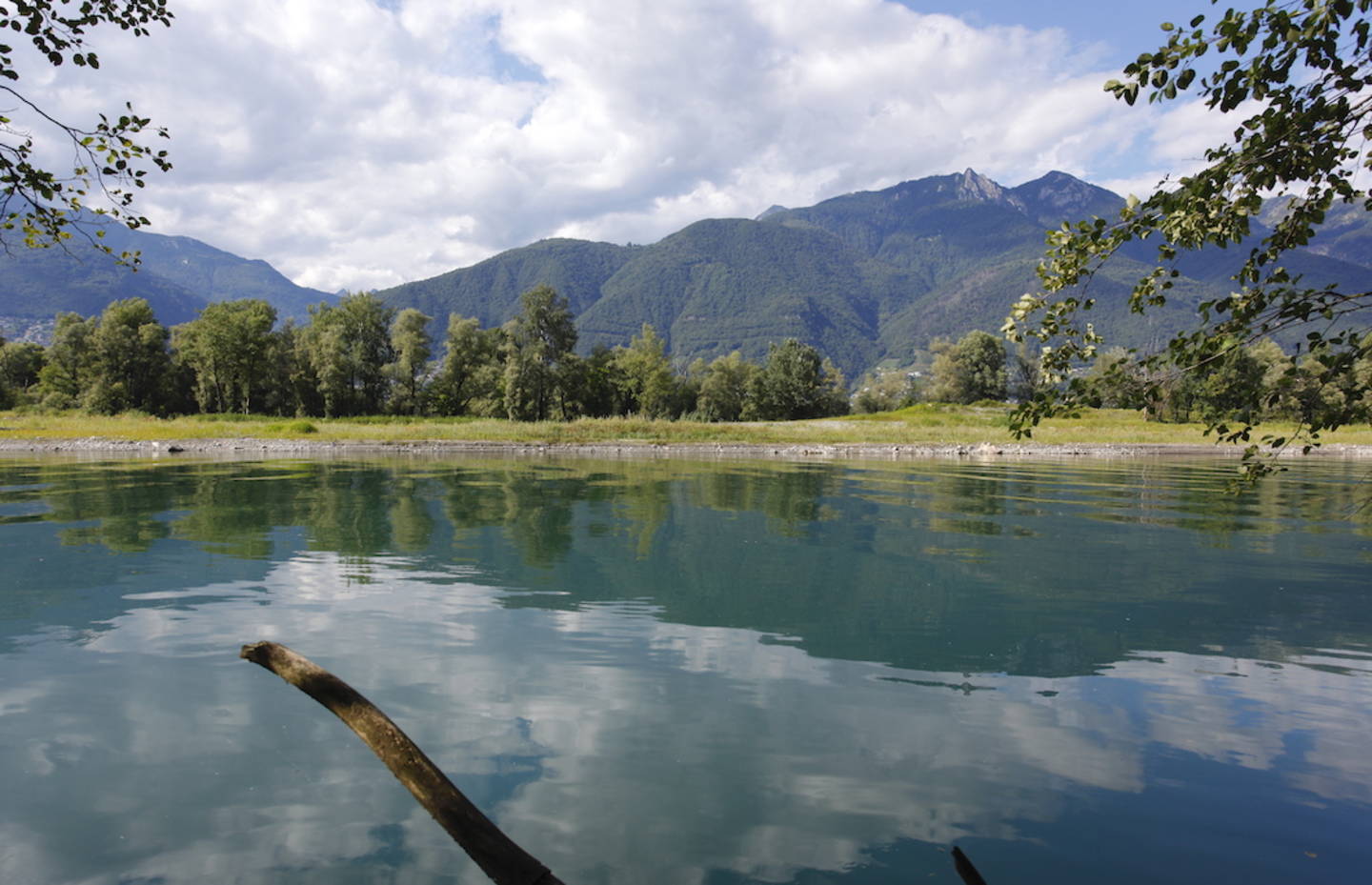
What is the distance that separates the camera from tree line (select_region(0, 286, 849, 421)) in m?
89.3

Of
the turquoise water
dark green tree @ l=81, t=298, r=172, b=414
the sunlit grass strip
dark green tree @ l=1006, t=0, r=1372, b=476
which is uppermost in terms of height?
dark green tree @ l=81, t=298, r=172, b=414

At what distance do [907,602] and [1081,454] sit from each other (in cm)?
5919

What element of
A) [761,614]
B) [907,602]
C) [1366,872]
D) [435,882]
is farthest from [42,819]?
[907,602]

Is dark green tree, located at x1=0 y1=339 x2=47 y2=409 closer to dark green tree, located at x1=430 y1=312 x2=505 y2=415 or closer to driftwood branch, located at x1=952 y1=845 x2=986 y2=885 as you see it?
dark green tree, located at x1=430 y1=312 x2=505 y2=415

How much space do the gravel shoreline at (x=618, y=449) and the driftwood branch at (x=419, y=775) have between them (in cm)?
5442

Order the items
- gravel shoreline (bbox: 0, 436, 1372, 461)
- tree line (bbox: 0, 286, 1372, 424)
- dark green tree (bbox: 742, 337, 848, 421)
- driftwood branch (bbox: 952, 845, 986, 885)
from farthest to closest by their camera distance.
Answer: dark green tree (bbox: 742, 337, 848, 421), tree line (bbox: 0, 286, 1372, 424), gravel shoreline (bbox: 0, 436, 1372, 461), driftwood branch (bbox: 952, 845, 986, 885)

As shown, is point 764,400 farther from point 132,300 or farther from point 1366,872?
point 1366,872

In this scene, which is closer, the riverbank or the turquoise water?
the turquoise water

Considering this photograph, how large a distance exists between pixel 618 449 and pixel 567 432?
24.4 ft

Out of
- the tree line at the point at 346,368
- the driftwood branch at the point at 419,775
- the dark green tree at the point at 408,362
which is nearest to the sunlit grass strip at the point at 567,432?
the tree line at the point at 346,368

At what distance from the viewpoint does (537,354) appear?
90.5m

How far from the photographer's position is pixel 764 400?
396ft

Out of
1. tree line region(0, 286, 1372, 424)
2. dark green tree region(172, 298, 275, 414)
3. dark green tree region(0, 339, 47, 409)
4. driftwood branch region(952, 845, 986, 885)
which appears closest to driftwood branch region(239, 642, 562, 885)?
driftwood branch region(952, 845, 986, 885)

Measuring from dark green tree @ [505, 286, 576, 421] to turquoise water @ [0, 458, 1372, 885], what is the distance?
2808 inches
